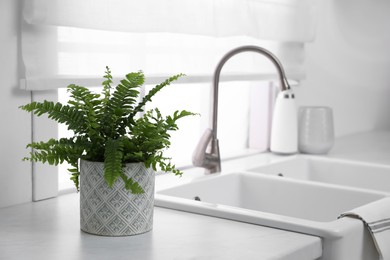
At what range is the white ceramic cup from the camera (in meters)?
2.52

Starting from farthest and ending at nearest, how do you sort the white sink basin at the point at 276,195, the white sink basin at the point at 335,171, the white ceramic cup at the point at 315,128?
the white ceramic cup at the point at 315,128 < the white sink basin at the point at 335,171 < the white sink basin at the point at 276,195

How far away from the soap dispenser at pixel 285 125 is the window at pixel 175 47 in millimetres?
112

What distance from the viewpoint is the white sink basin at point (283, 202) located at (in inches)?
59.9

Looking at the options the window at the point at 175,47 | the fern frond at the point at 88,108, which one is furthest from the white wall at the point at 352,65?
the fern frond at the point at 88,108

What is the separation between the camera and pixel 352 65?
10.6 ft

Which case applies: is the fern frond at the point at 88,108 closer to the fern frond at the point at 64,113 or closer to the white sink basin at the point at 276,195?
the fern frond at the point at 64,113

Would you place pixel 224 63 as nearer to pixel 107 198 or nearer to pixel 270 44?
pixel 270 44

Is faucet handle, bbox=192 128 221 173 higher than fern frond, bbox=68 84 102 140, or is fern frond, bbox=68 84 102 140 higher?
fern frond, bbox=68 84 102 140

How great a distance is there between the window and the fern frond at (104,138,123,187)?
0.39 metres

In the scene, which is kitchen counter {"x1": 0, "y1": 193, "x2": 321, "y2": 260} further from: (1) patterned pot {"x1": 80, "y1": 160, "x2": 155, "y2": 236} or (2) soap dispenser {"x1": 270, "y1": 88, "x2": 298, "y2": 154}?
(2) soap dispenser {"x1": 270, "y1": 88, "x2": 298, "y2": 154}

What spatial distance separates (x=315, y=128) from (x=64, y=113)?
4.21 feet

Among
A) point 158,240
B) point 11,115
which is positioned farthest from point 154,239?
point 11,115

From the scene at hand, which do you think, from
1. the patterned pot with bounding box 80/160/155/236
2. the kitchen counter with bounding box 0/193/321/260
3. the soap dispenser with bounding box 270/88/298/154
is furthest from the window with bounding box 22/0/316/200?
the patterned pot with bounding box 80/160/155/236

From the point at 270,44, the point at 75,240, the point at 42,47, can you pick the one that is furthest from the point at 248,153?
the point at 75,240
